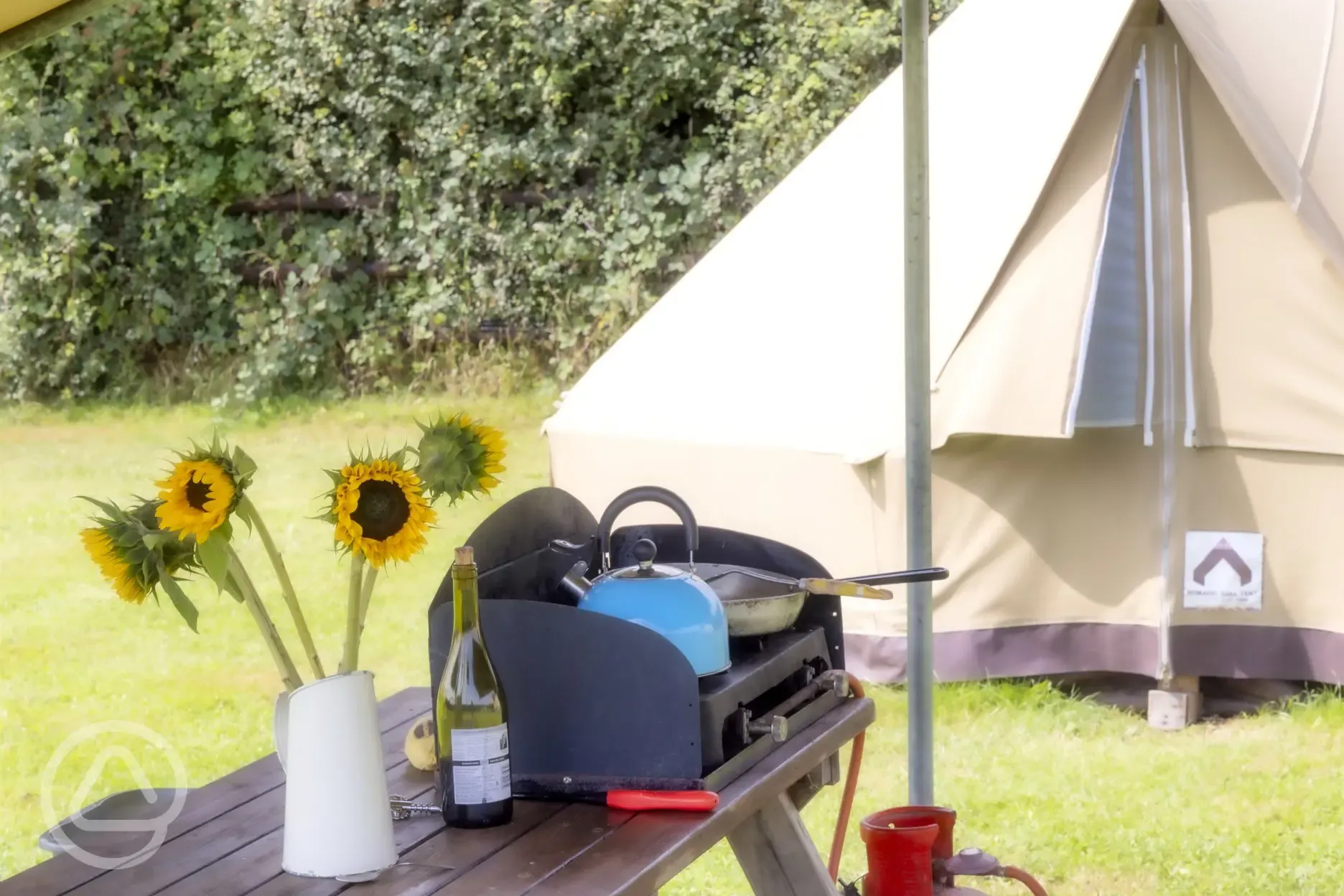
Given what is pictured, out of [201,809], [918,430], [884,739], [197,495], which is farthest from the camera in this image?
[884,739]

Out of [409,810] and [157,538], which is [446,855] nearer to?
[409,810]

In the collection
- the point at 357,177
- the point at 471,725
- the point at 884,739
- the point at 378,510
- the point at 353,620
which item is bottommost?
the point at 884,739

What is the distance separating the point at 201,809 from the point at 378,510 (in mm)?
411

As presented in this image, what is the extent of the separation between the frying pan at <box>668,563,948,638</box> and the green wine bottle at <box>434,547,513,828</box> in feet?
0.99

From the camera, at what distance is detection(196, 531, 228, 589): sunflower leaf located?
1.24 meters

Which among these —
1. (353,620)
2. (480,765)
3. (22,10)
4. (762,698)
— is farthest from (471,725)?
(22,10)

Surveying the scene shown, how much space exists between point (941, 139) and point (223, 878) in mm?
2822

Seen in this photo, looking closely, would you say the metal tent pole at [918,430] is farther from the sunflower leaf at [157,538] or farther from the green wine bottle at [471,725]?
the sunflower leaf at [157,538]

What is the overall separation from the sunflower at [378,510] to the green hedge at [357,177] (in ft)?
18.0

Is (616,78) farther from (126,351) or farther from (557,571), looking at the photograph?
(557,571)

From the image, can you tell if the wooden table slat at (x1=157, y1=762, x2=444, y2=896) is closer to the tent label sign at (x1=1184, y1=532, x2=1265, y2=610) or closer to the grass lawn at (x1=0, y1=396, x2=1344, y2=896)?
the grass lawn at (x1=0, y1=396, x2=1344, y2=896)

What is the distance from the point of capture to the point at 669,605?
55.8 inches

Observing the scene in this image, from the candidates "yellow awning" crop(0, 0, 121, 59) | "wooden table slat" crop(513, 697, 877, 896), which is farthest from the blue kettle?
"yellow awning" crop(0, 0, 121, 59)

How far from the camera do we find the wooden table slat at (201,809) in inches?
49.2
